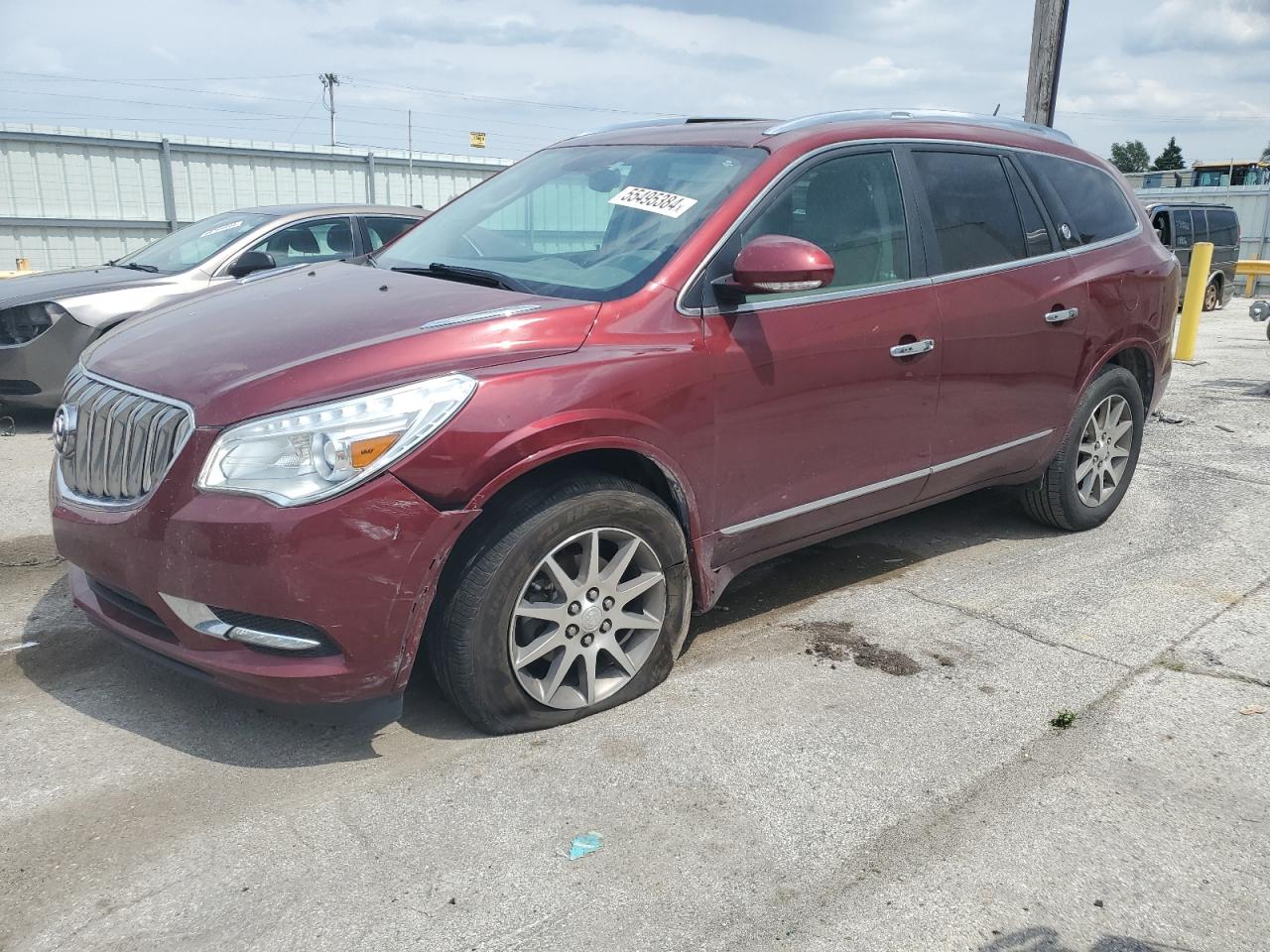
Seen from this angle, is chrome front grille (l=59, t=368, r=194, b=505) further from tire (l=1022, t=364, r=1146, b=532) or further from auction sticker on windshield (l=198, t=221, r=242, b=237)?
auction sticker on windshield (l=198, t=221, r=242, b=237)

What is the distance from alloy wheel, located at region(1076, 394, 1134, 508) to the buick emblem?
427cm

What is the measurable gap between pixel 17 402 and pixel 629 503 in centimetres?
587

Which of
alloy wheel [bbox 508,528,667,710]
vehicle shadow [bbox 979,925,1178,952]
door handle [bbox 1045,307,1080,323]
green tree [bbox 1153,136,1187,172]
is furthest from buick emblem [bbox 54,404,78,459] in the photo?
green tree [bbox 1153,136,1187,172]

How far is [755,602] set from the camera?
4.38 metres

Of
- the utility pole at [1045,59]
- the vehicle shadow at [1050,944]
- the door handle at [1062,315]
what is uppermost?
the utility pole at [1045,59]

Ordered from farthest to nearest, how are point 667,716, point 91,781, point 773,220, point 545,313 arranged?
1. point 773,220
2. point 667,716
3. point 545,313
4. point 91,781

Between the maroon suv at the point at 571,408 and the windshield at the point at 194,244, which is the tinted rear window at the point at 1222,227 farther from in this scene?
the windshield at the point at 194,244

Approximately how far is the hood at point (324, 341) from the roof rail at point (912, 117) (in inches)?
50.5

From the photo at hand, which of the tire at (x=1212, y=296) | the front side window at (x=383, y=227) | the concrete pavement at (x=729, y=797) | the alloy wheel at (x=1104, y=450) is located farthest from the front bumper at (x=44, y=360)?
the tire at (x=1212, y=296)

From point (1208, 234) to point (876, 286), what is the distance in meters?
17.4

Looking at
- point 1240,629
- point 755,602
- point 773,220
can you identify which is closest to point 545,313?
point 773,220

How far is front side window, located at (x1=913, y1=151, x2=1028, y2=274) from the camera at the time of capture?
13.7 feet

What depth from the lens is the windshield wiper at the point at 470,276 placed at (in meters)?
3.48

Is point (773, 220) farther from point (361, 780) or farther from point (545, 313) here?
point (361, 780)
